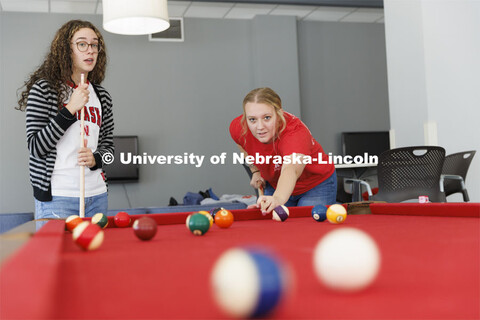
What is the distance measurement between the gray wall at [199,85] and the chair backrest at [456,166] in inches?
123

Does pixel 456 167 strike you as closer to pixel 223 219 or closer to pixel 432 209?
pixel 432 209

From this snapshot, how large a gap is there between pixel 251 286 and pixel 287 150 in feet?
5.78

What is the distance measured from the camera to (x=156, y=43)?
6809 mm

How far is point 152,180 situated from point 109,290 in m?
6.07

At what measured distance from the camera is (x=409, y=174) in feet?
11.3

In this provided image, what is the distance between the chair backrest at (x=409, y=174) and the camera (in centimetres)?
341

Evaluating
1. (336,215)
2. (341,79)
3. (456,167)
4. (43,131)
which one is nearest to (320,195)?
(336,215)

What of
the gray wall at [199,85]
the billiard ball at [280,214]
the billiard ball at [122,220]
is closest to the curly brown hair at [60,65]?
the billiard ball at [122,220]

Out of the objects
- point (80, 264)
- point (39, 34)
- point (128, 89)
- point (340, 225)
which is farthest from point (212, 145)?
point (80, 264)

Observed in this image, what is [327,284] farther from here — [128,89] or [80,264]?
[128,89]

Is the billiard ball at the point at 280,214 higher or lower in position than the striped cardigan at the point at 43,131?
lower

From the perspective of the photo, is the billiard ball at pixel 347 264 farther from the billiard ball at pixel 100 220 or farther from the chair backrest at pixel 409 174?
the chair backrest at pixel 409 174

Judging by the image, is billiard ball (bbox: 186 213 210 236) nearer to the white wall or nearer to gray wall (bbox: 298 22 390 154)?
the white wall

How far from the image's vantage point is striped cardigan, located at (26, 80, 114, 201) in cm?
199
